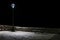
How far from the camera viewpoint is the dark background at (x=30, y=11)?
73.0ft

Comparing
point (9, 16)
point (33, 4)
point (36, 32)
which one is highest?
point (33, 4)

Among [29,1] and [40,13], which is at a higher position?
[29,1]

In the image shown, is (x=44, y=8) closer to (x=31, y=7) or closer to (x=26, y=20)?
(x=31, y=7)

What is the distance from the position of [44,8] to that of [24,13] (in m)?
3.01

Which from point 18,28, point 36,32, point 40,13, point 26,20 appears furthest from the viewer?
point 40,13

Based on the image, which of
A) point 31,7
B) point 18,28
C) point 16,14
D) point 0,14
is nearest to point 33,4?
point 31,7

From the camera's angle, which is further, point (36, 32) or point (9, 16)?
point (9, 16)

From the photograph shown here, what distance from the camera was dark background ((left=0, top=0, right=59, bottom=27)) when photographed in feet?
73.0

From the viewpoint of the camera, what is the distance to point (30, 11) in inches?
951

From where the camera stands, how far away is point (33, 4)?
24.3 m

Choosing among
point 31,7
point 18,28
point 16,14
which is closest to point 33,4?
point 31,7

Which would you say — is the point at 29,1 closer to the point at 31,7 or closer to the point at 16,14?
the point at 31,7

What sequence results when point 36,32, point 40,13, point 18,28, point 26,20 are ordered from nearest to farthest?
point 36,32
point 18,28
point 26,20
point 40,13

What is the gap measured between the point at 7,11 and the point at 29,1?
11.8ft
